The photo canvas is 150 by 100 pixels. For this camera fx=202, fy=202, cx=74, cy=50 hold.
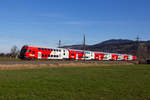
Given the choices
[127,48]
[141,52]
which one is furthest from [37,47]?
[127,48]

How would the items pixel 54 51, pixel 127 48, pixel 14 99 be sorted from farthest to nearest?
pixel 127 48 < pixel 54 51 < pixel 14 99

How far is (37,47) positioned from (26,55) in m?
2.99

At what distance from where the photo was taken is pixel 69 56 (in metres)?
53.5

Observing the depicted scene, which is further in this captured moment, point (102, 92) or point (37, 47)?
point (37, 47)

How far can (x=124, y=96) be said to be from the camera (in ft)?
33.9

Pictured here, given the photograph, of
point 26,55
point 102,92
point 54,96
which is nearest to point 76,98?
point 54,96

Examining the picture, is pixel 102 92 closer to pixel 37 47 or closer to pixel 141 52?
pixel 37 47

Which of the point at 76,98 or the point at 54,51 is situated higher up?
the point at 54,51

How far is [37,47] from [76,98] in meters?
34.5

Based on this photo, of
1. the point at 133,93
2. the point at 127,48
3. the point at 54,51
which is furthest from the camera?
the point at 127,48

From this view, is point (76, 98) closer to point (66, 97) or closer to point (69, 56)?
point (66, 97)

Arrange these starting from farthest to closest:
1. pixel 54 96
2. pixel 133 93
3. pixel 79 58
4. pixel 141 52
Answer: pixel 141 52
pixel 79 58
pixel 133 93
pixel 54 96

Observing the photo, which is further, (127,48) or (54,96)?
(127,48)

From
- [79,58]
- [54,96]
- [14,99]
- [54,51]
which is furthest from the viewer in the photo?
[79,58]
